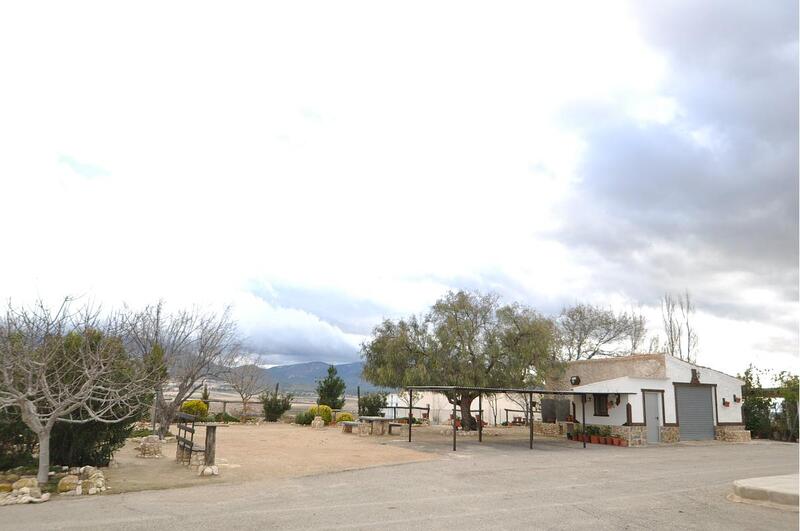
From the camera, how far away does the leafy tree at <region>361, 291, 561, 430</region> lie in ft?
81.4

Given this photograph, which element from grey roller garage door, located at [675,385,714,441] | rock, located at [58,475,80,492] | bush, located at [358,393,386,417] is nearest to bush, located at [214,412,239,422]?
bush, located at [358,393,386,417]

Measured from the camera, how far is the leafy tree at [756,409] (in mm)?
28248

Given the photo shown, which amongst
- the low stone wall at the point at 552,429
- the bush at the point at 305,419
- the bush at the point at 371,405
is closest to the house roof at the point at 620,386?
the low stone wall at the point at 552,429

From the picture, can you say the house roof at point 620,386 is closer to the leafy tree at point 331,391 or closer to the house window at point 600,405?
the house window at point 600,405

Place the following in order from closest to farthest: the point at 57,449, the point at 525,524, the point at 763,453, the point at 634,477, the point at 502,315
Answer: the point at 525,524 → the point at 57,449 → the point at 634,477 → the point at 763,453 → the point at 502,315

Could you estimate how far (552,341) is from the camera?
2527 centimetres

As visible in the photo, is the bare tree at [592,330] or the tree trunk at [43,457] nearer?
the tree trunk at [43,457]

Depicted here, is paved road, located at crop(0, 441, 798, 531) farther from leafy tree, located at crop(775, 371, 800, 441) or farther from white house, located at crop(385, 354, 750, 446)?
leafy tree, located at crop(775, 371, 800, 441)

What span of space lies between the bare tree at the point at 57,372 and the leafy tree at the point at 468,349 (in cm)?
1289

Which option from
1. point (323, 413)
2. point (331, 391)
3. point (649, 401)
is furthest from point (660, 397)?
point (331, 391)

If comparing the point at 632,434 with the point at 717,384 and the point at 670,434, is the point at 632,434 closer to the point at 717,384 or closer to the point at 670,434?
the point at 670,434

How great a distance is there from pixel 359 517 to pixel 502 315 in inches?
702

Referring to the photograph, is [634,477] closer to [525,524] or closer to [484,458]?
[484,458]

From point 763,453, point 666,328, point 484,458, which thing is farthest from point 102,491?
point 666,328
